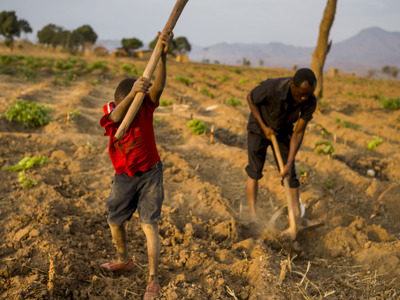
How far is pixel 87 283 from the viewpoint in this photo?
8.09 ft

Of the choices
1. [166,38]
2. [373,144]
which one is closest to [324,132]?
[373,144]

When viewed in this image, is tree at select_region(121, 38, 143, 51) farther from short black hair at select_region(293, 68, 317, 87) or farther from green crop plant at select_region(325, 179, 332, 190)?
short black hair at select_region(293, 68, 317, 87)

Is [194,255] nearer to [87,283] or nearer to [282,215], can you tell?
[87,283]

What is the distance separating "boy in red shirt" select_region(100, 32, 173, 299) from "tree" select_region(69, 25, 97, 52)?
169 feet

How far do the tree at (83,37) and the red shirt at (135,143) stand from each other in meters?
51.6

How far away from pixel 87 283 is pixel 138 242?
2.38 ft

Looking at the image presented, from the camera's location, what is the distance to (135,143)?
7.27ft

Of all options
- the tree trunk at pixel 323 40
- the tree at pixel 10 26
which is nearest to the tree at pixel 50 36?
the tree at pixel 10 26

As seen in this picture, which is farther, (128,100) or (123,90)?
(123,90)

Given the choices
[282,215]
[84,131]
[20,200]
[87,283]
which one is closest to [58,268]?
[87,283]

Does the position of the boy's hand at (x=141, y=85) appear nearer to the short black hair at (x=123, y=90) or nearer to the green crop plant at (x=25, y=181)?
the short black hair at (x=123, y=90)

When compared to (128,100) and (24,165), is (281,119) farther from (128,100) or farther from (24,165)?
(24,165)

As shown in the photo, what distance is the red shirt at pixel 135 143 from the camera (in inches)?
86.2

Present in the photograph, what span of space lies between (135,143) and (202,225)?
1618 millimetres
